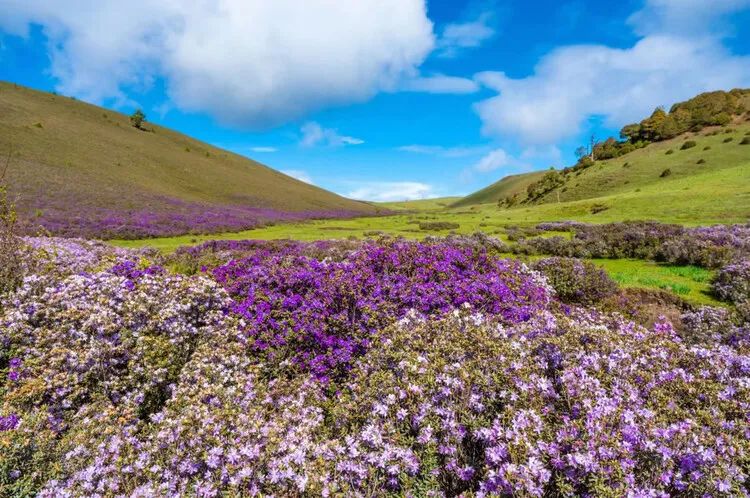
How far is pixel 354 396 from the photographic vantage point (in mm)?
5352

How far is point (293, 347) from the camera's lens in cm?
819

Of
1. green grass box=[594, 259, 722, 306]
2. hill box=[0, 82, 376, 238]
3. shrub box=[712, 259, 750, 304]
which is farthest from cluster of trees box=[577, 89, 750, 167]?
shrub box=[712, 259, 750, 304]

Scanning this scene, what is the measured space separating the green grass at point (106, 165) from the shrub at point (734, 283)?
4962 cm

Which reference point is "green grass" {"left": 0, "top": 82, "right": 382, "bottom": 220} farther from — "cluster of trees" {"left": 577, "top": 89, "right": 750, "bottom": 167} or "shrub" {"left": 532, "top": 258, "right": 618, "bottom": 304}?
"cluster of trees" {"left": 577, "top": 89, "right": 750, "bottom": 167}

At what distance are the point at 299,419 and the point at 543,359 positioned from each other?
3.51 m

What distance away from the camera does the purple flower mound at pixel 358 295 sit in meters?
8.11

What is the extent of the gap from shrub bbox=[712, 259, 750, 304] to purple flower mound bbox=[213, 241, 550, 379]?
5.94 m

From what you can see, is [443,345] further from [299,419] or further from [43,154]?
[43,154]

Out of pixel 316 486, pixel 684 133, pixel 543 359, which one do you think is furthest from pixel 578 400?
pixel 684 133

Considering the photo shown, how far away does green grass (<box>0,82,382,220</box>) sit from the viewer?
162ft

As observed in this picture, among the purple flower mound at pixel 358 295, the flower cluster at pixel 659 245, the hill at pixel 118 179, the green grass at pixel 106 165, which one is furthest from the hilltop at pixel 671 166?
the green grass at pixel 106 165

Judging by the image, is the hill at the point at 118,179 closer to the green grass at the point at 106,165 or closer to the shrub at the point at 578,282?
the green grass at the point at 106,165

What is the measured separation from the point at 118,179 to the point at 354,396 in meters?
76.5

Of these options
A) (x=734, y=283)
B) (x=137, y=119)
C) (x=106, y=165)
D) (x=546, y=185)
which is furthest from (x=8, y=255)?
(x=137, y=119)
